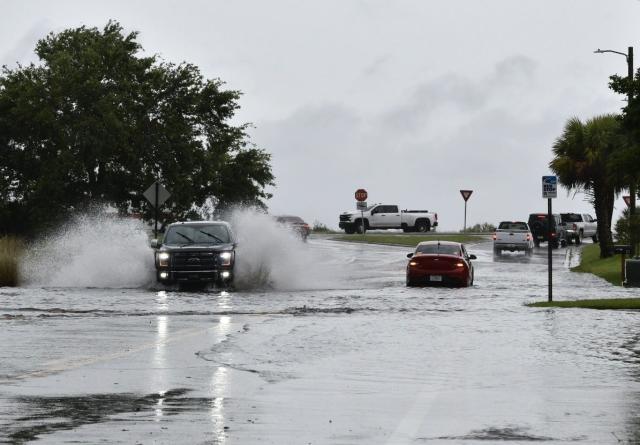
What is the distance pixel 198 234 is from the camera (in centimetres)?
3662

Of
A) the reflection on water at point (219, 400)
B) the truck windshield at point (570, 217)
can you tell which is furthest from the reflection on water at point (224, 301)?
the truck windshield at point (570, 217)

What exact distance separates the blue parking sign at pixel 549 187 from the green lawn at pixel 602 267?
11.9m

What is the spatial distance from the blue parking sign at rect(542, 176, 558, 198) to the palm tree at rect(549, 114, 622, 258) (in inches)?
1111

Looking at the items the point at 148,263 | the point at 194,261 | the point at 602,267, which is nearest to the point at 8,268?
the point at 148,263

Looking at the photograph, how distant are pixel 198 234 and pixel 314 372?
21.3 meters

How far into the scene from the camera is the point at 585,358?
1783cm

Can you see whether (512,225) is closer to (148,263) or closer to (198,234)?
(148,263)

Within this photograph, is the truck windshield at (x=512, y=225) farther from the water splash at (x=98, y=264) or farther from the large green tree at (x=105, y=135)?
the water splash at (x=98, y=264)

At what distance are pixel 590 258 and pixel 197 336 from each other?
42688mm

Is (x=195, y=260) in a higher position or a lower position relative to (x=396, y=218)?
lower

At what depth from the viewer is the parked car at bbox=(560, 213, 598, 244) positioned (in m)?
81.9

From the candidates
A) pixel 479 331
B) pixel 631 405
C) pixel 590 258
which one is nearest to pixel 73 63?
pixel 590 258

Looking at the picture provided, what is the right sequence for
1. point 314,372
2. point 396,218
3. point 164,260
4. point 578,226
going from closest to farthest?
point 314,372 < point 164,260 < point 578,226 < point 396,218

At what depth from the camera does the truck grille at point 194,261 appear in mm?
35438
